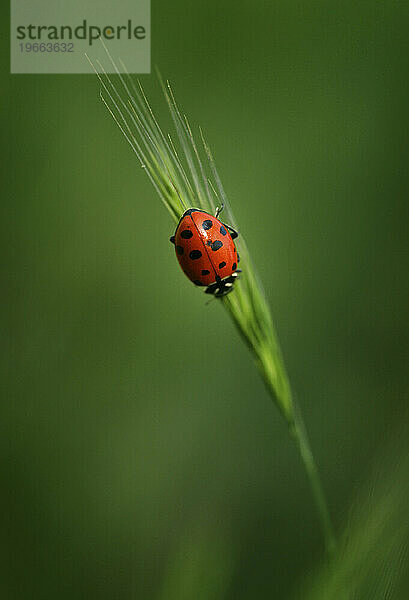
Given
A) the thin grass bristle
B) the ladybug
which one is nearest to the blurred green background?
the ladybug

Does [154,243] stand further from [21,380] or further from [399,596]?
[399,596]

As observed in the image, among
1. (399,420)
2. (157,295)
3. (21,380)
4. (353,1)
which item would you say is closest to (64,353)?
(21,380)

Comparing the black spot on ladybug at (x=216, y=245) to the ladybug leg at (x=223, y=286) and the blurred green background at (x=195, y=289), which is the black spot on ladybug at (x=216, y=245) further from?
the blurred green background at (x=195, y=289)

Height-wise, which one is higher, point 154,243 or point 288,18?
point 288,18

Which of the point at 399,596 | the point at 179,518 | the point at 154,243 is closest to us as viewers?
the point at 399,596

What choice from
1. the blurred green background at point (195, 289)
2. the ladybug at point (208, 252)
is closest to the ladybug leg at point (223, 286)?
the ladybug at point (208, 252)

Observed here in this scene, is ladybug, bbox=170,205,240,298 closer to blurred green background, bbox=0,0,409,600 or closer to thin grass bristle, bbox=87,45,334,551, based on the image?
thin grass bristle, bbox=87,45,334,551
